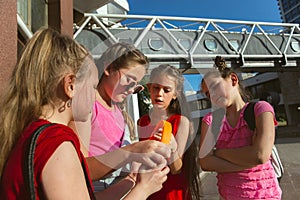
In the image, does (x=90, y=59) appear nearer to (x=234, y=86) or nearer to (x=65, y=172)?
(x=65, y=172)

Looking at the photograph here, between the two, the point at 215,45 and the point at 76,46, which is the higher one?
the point at 215,45

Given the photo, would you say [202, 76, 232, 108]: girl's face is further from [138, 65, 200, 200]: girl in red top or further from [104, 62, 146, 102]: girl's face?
[104, 62, 146, 102]: girl's face

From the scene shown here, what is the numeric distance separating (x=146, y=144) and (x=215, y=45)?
12828mm

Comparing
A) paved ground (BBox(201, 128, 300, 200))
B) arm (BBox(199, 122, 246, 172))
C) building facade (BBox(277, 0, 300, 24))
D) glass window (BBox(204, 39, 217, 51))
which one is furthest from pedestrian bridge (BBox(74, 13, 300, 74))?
building facade (BBox(277, 0, 300, 24))

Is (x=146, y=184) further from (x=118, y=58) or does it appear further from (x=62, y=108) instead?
(x=118, y=58)

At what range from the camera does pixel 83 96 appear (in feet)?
2.95

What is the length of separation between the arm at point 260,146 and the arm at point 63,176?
3.19ft

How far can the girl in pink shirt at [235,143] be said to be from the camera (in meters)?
1.44

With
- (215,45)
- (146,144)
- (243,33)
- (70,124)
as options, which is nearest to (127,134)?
(70,124)

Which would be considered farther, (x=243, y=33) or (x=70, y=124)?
(x=243, y=33)

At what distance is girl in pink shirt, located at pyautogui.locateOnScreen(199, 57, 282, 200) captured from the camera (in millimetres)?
1442

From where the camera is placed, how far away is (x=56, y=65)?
0.90 m

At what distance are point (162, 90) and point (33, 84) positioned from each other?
21.1 inches

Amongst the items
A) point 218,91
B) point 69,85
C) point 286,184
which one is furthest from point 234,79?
point 286,184
